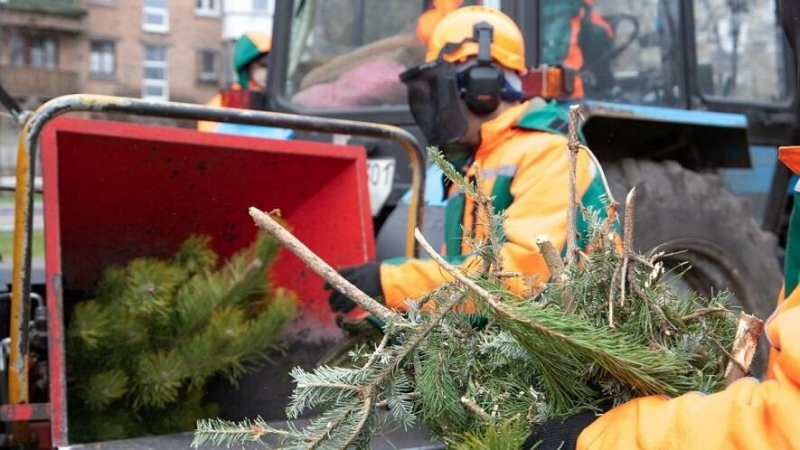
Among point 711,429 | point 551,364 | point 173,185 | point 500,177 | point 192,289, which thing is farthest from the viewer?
point 173,185

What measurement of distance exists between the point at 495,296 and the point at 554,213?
1132 millimetres

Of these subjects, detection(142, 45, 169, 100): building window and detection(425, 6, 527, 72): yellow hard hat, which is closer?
detection(425, 6, 527, 72): yellow hard hat

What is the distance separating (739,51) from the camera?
502 cm

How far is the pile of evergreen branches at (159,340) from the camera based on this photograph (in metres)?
2.88

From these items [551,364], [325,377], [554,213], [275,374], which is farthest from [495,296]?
[275,374]

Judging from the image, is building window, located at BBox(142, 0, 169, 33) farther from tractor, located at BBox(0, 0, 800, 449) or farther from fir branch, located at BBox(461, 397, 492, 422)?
fir branch, located at BBox(461, 397, 492, 422)

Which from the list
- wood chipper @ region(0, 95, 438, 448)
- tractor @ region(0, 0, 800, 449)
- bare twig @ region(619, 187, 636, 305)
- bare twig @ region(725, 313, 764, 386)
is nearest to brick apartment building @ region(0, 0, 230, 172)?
tractor @ region(0, 0, 800, 449)

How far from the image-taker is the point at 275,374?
3311 mm

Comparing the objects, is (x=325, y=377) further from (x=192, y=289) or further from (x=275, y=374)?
(x=275, y=374)

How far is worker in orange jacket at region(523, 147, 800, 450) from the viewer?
1276 mm

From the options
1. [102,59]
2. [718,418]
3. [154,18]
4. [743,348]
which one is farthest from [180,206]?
[154,18]

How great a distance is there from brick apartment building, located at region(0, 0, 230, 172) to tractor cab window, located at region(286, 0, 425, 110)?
28379 millimetres

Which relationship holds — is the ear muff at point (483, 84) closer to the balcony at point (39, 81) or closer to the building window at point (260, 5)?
the building window at point (260, 5)

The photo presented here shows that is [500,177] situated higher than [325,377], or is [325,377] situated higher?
[500,177]
